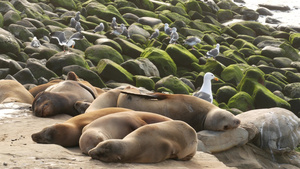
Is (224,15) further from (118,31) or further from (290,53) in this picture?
(118,31)

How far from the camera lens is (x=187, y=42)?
63.3ft

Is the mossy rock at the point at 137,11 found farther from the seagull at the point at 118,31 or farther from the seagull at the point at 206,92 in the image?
the seagull at the point at 206,92

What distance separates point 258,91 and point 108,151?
1073 cm

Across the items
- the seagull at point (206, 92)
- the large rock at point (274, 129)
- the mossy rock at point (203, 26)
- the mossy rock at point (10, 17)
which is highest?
the large rock at point (274, 129)

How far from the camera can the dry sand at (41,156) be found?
13.4 ft

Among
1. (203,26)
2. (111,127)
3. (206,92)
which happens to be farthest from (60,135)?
(203,26)

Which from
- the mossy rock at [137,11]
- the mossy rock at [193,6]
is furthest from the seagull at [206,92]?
the mossy rock at [193,6]

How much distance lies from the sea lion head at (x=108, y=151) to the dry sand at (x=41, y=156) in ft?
0.17

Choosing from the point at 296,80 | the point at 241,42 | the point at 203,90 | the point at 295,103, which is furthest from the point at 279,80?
the point at 203,90

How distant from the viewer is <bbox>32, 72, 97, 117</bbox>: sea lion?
658cm

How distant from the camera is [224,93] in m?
14.8

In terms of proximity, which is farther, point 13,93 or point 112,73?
point 112,73

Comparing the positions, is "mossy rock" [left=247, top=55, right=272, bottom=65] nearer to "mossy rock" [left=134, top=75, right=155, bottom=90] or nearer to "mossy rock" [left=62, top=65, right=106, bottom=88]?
"mossy rock" [left=134, top=75, right=155, bottom=90]

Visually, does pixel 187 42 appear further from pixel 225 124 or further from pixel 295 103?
pixel 225 124
